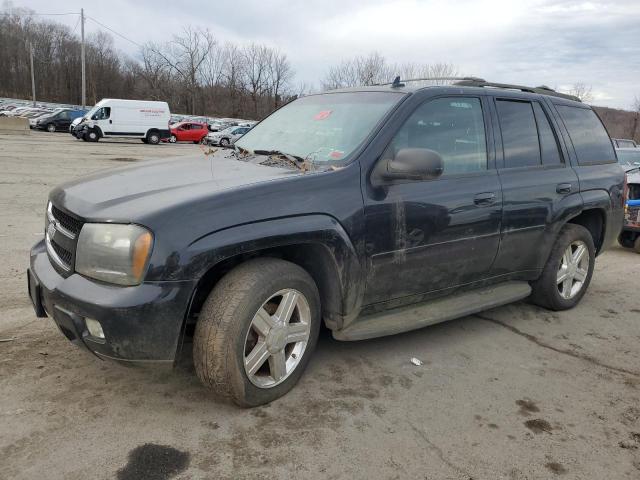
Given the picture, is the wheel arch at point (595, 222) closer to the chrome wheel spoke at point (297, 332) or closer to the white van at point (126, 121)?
the chrome wheel spoke at point (297, 332)

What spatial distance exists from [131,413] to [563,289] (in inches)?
152

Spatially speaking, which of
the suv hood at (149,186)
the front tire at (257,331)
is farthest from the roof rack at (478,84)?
the front tire at (257,331)

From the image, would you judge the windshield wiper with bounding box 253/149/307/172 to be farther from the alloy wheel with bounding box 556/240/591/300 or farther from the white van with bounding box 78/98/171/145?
the white van with bounding box 78/98/171/145

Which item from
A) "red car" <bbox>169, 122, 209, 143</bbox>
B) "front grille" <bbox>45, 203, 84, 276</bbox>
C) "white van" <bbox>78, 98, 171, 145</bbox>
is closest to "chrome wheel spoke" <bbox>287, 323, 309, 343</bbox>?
"front grille" <bbox>45, 203, 84, 276</bbox>

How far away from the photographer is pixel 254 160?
3541mm

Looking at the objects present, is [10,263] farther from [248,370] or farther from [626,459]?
[626,459]

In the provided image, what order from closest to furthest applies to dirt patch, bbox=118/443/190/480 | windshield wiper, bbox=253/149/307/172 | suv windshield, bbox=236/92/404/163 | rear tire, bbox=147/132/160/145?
1. dirt patch, bbox=118/443/190/480
2. windshield wiper, bbox=253/149/307/172
3. suv windshield, bbox=236/92/404/163
4. rear tire, bbox=147/132/160/145

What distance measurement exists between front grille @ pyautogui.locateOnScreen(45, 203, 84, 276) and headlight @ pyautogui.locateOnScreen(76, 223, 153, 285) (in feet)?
0.52

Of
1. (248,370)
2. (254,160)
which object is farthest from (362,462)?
(254,160)

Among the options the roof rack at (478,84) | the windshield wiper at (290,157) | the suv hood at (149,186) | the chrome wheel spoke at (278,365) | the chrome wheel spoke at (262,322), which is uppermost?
the roof rack at (478,84)

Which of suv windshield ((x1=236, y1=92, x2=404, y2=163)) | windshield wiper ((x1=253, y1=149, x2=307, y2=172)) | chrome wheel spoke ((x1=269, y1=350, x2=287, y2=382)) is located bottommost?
chrome wheel spoke ((x1=269, y1=350, x2=287, y2=382))

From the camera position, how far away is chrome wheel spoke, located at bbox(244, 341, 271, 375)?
2.80m

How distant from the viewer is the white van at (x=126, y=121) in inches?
1151

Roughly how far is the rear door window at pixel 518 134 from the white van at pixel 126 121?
29.1 m
